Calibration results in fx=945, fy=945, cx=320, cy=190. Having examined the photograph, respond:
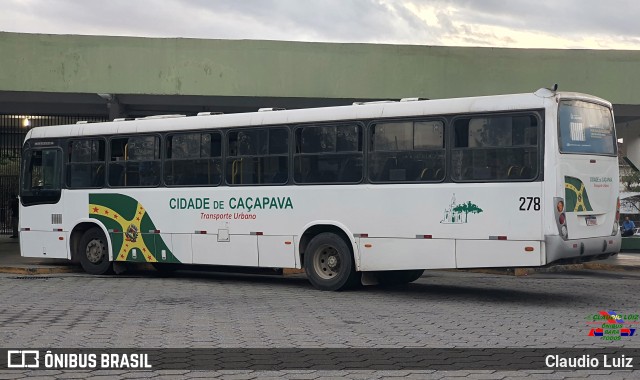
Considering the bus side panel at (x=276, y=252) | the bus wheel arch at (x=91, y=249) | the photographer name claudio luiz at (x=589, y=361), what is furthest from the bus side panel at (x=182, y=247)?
the photographer name claudio luiz at (x=589, y=361)

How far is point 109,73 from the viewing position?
23.3 metres

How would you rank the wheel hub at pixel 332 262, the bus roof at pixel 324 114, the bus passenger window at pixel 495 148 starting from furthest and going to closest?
the wheel hub at pixel 332 262, the bus roof at pixel 324 114, the bus passenger window at pixel 495 148

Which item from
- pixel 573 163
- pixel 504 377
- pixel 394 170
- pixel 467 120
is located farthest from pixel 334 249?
pixel 504 377

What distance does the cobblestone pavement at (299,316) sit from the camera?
970 cm

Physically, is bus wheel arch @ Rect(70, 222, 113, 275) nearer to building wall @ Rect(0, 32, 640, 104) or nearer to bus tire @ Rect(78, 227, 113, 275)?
bus tire @ Rect(78, 227, 113, 275)

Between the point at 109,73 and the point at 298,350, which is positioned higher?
the point at 109,73

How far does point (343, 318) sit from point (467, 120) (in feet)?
13.5

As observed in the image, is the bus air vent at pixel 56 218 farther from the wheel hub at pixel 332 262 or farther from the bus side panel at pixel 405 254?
the bus side panel at pixel 405 254

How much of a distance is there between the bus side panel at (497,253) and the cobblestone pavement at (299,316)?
2.06 feet

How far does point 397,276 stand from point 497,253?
327cm

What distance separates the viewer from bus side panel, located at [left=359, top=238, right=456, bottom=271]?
576 inches

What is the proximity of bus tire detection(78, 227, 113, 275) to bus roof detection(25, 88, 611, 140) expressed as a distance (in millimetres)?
2115

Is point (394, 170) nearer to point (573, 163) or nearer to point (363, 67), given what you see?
point (573, 163)

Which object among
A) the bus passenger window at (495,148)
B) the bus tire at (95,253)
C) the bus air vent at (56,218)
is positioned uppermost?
the bus passenger window at (495,148)
